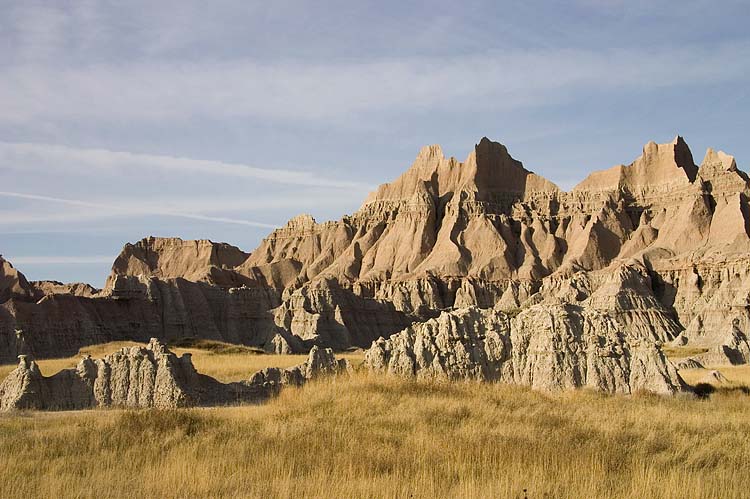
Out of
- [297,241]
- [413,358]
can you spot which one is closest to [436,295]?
[297,241]

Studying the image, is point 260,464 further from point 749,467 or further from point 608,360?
point 608,360

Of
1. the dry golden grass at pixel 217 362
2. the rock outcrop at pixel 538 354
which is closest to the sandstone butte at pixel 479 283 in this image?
the rock outcrop at pixel 538 354

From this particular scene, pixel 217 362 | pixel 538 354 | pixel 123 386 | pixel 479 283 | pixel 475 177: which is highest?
pixel 475 177

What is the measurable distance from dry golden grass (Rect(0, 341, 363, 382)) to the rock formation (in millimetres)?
2459

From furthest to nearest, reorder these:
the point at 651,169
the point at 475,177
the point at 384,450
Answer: the point at 475,177 → the point at 651,169 → the point at 384,450

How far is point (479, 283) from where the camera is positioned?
352 ft

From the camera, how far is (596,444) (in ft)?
39.0

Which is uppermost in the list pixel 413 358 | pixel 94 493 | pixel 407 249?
pixel 407 249

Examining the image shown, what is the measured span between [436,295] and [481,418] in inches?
3496

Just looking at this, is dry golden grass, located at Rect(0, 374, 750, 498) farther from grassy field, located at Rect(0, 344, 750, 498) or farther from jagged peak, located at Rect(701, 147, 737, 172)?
jagged peak, located at Rect(701, 147, 737, 172)

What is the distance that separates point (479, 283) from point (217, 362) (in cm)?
7446

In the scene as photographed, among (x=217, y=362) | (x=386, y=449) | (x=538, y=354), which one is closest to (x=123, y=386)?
(x=386, y=449)

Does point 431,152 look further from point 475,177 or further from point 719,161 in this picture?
point 719,161

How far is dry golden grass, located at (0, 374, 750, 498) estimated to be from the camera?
9.70m
